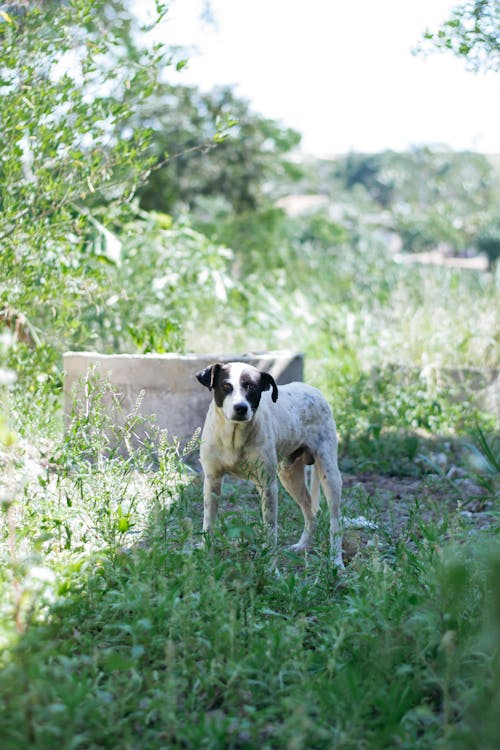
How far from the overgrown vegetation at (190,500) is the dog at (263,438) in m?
0.17

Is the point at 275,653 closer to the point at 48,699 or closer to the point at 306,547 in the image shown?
the point at 48,699

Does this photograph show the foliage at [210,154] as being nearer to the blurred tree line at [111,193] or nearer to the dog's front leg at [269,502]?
the blurred tree line at [111,193]

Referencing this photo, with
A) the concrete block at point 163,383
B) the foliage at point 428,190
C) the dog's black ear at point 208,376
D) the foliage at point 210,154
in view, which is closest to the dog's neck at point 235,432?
the dog's black ear at point 208,376

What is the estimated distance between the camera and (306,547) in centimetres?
460

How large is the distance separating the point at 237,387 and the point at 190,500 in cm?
132

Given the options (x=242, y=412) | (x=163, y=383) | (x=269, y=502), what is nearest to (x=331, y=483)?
(x=269, y=502)

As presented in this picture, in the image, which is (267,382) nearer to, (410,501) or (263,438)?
(263,438)

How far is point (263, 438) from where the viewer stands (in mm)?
4211

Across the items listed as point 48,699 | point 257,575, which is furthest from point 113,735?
point 257,575

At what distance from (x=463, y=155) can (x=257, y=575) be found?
7986cm

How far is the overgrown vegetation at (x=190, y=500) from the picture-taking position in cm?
262

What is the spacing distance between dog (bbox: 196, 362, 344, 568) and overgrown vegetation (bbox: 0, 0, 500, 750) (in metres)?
0.17

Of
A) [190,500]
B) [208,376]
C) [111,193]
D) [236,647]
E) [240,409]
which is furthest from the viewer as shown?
[111,193]

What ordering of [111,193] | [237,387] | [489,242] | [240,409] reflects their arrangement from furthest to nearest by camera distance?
[489,242] < [111,193] < [237,387] < [240,409]
